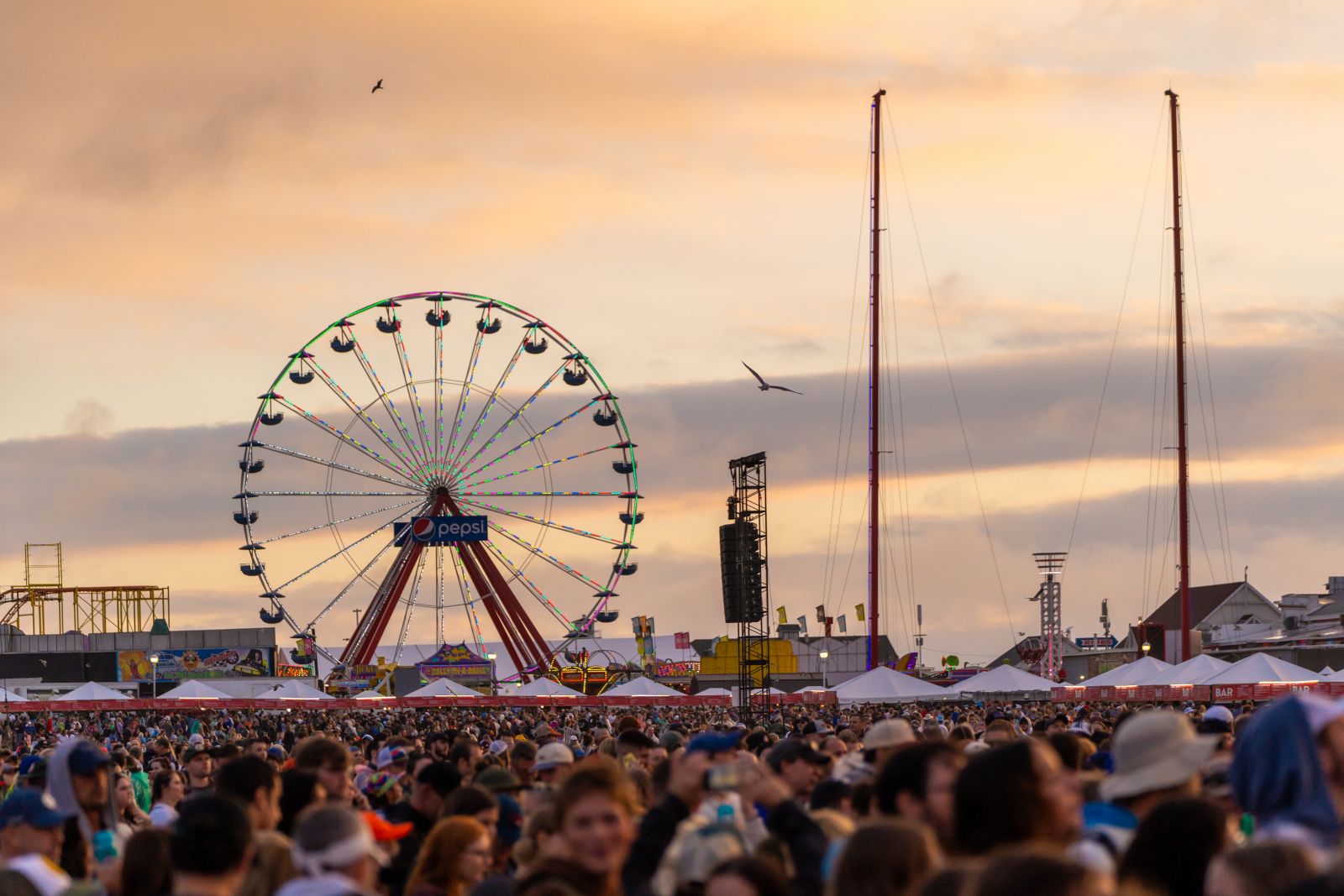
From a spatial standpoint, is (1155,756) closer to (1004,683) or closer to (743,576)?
(743,576)

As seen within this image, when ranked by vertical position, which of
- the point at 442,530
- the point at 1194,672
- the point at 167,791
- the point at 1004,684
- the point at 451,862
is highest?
the point at 442,530

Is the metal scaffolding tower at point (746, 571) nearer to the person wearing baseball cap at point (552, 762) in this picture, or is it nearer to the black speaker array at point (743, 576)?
the black speaker array at point (743, 576)

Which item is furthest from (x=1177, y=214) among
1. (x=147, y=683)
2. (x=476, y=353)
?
(x=147, y=683)

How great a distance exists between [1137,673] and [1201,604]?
71647mm

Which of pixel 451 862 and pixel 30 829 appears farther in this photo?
pixel 30 829

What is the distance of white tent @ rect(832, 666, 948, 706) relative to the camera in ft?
128

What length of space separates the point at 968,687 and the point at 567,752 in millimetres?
32932

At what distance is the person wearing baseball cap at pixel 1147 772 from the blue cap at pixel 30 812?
4.49 m

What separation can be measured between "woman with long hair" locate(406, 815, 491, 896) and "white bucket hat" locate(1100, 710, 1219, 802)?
7.98 feet

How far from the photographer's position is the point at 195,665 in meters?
103

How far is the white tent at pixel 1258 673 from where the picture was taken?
3881 cm

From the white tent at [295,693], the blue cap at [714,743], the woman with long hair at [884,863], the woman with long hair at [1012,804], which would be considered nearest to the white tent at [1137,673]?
the white tent at [295,693]

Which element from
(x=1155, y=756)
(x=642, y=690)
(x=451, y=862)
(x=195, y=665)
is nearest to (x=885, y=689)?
(x=642, y=690)

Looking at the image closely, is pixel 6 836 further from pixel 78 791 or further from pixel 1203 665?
pixel 1203 665
